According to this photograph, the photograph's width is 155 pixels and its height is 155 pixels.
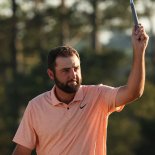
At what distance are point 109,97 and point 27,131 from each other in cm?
59

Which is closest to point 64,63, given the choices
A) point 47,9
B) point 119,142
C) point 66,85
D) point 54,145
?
point 66,85

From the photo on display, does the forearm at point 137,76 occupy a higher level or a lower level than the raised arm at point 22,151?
higher

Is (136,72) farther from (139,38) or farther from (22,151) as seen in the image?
(22,151)

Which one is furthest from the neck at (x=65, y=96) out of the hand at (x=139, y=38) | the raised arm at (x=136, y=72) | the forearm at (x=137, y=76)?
the hand at (x=139, y=38)

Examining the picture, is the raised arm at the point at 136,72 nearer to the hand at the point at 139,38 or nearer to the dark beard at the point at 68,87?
the hand at the point at 139,38

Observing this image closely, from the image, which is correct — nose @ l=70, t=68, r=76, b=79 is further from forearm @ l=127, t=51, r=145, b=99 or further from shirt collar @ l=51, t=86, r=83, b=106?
forearm @ l=127, t=51, r=145, b=99

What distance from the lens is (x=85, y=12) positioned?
35969mm

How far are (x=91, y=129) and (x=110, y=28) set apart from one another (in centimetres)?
3311

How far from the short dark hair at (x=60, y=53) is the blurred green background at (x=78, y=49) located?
20186 mm

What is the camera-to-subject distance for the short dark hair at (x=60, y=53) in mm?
5203

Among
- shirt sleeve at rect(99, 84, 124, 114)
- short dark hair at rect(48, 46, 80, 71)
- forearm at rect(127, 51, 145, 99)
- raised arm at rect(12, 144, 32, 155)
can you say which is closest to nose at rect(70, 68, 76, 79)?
short dark hair at rect(48, 46, 80, 71)

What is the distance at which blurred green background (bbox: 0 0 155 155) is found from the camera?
26.1 meters

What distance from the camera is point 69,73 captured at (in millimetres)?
5145

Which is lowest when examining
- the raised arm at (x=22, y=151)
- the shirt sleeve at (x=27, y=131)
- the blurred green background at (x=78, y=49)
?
the blurred green background at (x=78, y=49)
